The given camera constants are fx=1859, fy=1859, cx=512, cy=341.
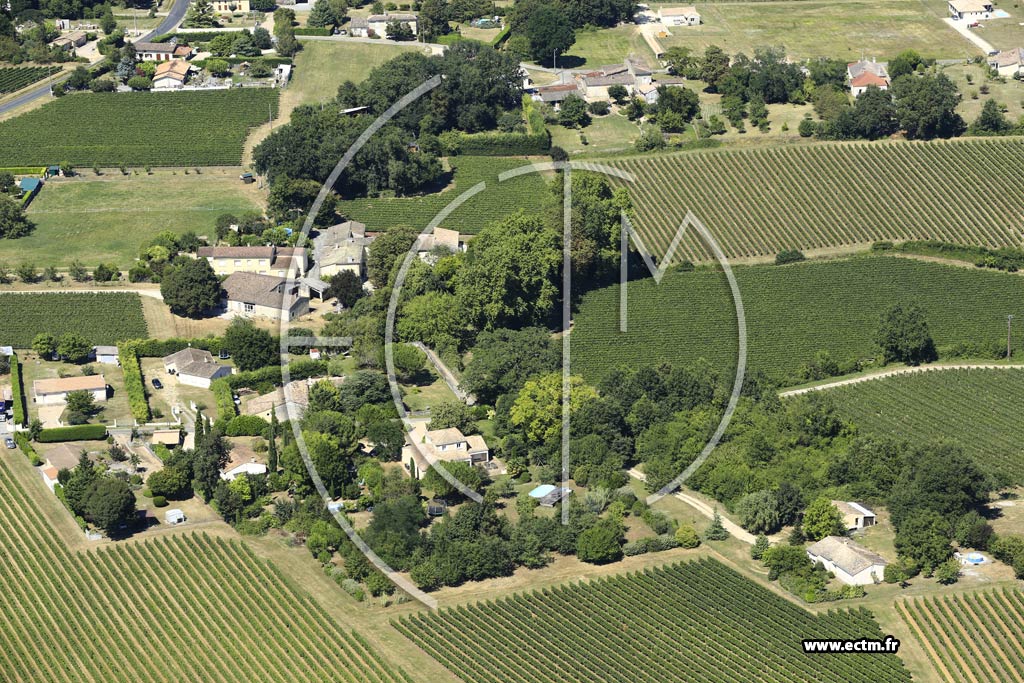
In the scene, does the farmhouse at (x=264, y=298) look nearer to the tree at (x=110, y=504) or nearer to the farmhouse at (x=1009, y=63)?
the tree at (x=110, y=504)

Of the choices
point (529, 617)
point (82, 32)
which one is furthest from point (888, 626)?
A: point (82, 32)

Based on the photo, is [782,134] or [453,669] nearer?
[453,669]

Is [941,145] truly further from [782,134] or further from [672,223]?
[672,223]

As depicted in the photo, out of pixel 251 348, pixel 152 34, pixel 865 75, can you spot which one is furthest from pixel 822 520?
pixel 152 34

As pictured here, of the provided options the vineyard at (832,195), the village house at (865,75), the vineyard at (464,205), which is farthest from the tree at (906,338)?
the village house at (865,75)

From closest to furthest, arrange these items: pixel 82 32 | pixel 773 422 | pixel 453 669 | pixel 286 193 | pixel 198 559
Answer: pixel 453 669, pixel 198 559, pixel 773 422, pixel 286 193, pixel 82 32

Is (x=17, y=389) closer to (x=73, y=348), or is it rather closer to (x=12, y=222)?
(x=73, y=348)

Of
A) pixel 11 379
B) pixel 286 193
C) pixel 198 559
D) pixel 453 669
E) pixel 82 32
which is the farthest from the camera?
pixel 82 32
